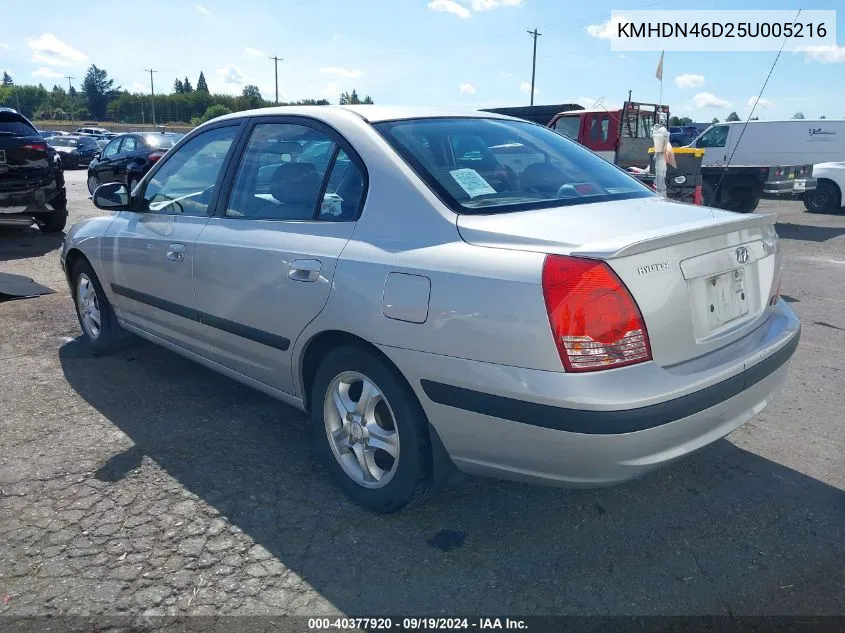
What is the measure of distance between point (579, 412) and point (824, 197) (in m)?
15.3

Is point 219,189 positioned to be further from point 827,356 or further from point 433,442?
point 827,356

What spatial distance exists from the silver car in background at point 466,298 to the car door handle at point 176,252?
23 mm

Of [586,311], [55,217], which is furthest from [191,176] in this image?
[55,217]

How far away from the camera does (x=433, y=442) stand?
2.57 meters

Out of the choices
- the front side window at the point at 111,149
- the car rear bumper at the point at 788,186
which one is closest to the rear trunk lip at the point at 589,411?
the car rear bumper at the point at 788,186

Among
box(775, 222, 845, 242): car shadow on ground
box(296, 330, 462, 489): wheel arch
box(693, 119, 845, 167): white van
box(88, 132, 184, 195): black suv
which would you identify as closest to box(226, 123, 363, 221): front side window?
box(296, 330, 462, 489): wheel arch

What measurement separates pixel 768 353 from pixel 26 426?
12.0 ft

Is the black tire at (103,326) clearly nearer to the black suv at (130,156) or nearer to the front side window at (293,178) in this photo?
the front side window at (293,178)

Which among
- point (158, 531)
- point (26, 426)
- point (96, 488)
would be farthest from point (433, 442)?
point (26, 426)

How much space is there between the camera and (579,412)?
216 cm

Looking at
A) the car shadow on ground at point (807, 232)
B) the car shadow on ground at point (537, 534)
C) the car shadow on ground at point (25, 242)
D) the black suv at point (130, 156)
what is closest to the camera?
the car shadow on ground at point (537, 534)

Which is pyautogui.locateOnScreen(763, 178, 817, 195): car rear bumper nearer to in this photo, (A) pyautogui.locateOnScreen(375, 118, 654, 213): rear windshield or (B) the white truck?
(B) the white truck

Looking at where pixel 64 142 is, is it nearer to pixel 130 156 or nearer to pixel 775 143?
pixel 130 156

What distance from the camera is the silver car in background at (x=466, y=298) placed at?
221 centimetres
